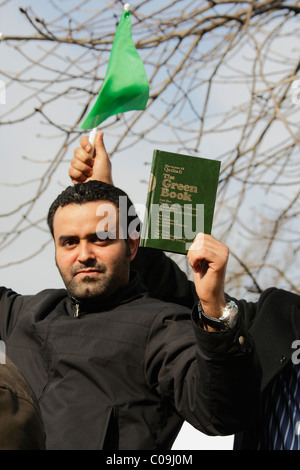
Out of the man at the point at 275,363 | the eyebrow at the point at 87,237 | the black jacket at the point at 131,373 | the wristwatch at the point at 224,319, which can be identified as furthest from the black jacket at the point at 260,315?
the eyebrow at the point at 87,237

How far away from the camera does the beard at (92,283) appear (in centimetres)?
225

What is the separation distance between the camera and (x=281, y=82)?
3.19 m

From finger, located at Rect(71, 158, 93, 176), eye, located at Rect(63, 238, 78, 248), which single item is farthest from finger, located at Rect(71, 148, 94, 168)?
eye, located at Rect(63, 238, 78, 248)

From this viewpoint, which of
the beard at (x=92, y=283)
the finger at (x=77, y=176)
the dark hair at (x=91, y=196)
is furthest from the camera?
the finger at (x=77, y=176)

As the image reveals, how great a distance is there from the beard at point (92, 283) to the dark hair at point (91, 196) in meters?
0.18

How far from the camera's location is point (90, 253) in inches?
89.4

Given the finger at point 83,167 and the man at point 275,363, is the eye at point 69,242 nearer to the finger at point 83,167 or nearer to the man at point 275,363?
the finger at point 83,167

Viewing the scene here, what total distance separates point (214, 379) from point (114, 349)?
1.23ft

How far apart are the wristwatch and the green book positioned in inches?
11.0

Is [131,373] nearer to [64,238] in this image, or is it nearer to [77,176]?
[64,238]

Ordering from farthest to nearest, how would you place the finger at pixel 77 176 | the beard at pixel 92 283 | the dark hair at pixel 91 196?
the finger at pixel 77 176
the dark hair at pixel 91 196
the beard at pixel 92 283

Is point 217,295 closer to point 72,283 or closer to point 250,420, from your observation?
point 250,420
